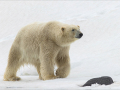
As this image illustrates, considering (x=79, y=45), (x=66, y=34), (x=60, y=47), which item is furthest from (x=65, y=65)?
(x=79, y=45)

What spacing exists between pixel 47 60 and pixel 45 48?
1.02 feet

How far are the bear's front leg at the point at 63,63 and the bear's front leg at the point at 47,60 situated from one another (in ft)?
0.82

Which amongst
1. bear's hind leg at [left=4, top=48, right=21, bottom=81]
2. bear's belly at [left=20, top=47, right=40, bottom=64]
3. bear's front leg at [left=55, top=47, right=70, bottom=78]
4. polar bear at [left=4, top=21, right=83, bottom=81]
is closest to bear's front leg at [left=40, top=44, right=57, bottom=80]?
polar bear at [left=4, top=21, right=83, bottom=81]

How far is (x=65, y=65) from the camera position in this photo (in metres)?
5.89

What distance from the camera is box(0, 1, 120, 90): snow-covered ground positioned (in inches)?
250

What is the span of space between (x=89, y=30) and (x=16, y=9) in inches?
280

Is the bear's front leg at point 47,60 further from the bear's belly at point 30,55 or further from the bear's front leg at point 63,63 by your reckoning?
the bear's belly at point 30,55

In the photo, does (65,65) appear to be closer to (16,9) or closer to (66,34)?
(66,34)

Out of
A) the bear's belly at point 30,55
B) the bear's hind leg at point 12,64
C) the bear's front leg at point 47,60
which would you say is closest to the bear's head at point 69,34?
the bear's front leg at point 47,60

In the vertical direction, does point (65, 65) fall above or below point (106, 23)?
below

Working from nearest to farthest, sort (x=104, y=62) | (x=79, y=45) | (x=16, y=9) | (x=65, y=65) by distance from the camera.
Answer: (x=65, y=65) < (x=104, y=62) < (x=79, y=45) < (x=16, y=9)

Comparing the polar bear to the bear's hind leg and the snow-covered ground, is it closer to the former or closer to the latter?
the bear's hind leg

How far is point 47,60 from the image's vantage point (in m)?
5.57

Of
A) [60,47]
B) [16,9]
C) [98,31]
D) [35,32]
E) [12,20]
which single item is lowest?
[60,47]
